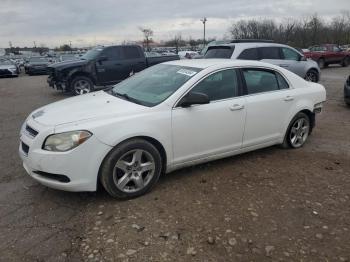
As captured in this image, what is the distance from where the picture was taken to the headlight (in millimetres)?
3615

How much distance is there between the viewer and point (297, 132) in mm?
5719

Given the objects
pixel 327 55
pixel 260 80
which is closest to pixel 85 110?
pixel 260 80

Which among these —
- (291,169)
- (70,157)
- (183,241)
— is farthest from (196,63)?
(183,241)

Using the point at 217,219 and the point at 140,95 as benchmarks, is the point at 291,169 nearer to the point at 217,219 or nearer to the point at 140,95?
the point at 217,219

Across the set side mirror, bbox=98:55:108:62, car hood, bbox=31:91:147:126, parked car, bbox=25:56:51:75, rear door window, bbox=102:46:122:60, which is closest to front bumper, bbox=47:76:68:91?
side mirror, bbox=98:55:108:62

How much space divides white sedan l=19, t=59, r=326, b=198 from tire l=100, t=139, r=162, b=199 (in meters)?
0.01

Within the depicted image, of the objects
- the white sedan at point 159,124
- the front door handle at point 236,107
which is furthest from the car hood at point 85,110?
the front door handle at point 236,107

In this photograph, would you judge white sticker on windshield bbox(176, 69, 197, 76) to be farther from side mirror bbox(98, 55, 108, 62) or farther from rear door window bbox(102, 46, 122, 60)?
rear door window bbox(102, 46, 122, 60)

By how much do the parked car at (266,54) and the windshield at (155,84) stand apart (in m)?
5.39

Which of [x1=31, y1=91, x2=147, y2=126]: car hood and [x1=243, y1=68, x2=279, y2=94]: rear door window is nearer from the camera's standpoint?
[x1=31, y1=91, x2=147, y2=126]: car hood

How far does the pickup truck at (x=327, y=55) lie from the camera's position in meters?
24.2

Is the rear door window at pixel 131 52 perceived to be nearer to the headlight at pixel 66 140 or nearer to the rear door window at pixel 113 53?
the rear door window at pixel 113 53

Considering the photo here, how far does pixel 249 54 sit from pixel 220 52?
0.84 m

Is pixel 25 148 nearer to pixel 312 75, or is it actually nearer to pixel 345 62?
pixel 312 75
